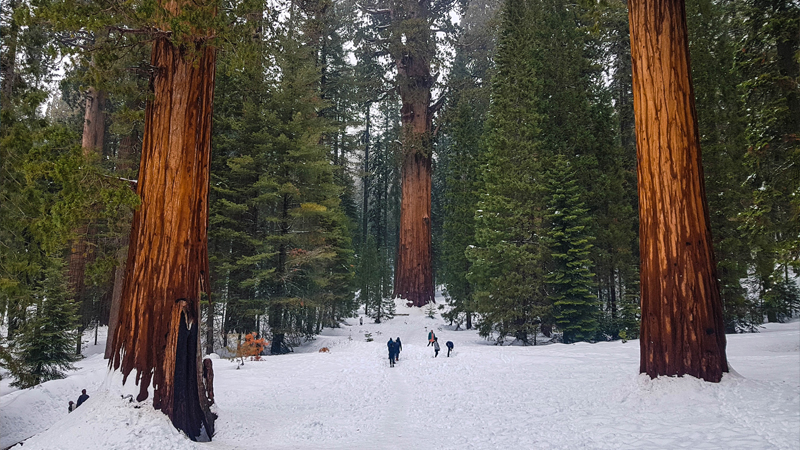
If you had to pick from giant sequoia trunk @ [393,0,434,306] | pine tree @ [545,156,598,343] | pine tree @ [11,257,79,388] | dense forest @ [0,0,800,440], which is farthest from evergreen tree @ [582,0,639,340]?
pine tree @ [11,257,79,388]

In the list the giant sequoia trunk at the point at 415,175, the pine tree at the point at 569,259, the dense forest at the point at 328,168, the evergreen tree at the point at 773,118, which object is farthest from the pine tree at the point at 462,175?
the evergreen tree at the point at 773,118

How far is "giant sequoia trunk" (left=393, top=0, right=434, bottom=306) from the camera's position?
27.3 metres

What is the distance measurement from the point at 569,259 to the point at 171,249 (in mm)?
13675

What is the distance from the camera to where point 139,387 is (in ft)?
18.8

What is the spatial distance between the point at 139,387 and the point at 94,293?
19.1 meters

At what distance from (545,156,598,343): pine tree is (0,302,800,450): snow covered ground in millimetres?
2573

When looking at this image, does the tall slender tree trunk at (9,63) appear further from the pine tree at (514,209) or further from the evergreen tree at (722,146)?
the evergreen tree at (722,146)

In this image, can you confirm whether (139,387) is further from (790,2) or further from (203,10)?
(790,2)

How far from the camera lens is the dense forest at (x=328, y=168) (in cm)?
611

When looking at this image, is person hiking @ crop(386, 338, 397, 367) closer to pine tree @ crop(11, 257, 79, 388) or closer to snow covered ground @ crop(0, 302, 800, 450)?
snow covered ground @ crop(0, 302, 800, 450)

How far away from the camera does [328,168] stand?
17938 mm

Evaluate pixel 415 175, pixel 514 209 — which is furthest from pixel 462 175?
pixel 514 209

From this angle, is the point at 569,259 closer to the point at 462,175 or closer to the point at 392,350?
the point at 392,350

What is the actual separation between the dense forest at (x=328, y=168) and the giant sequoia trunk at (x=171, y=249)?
1.2 inches
